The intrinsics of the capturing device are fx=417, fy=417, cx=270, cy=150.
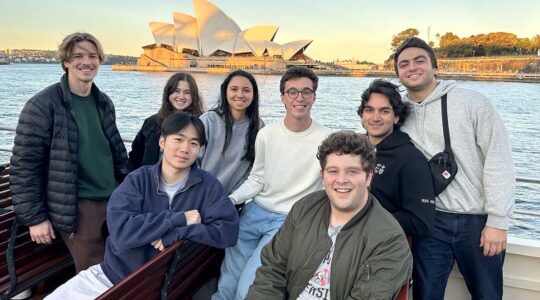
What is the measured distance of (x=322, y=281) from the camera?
68.1 inches

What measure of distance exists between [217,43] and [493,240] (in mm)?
55710

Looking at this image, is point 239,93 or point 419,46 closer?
point 419,46

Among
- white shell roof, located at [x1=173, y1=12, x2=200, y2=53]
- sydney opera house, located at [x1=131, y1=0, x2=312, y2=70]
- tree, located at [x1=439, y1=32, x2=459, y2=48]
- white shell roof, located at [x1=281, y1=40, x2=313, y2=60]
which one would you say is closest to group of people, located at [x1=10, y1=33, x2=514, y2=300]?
sydney opera house, located at [x1=131, y1=0, x2=312, y2=70]

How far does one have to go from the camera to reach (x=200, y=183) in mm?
2117

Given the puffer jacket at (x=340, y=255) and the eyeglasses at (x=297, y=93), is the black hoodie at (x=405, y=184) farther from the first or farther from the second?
the eyeglasses at (x=297, y=93)

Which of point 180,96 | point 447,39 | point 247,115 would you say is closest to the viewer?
point 247,115

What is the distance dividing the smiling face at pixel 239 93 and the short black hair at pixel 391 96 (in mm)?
865

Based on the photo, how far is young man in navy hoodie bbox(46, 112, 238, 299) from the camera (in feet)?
6.13

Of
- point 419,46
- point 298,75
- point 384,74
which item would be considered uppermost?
point 384,74

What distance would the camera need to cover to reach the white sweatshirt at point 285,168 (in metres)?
2.45

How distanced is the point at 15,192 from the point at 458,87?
7.88ft

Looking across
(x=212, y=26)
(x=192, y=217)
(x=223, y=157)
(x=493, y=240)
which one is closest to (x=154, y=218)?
(x=192, y=217)

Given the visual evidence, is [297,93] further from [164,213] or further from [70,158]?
[70,158]

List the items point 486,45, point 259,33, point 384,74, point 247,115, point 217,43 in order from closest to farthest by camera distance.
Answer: point 247,115
point 217,43
point 259,33
point 384,74
point 486,45
